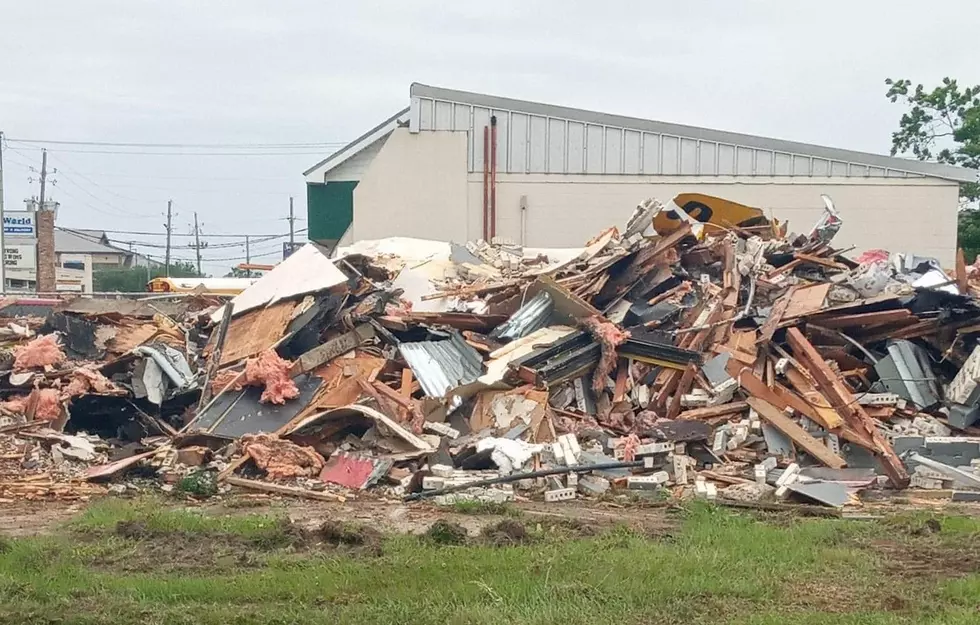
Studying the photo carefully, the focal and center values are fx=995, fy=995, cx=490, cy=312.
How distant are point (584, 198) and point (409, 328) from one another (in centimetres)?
1333

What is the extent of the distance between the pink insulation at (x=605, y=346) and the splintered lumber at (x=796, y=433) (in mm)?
1636

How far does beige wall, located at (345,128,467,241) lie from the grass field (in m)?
17.9

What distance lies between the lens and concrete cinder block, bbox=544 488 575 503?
9.06m

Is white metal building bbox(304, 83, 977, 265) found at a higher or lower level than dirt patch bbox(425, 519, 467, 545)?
higher

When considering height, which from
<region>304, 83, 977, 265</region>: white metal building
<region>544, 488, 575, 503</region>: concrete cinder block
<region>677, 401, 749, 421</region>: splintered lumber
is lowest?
<region>544, 488, 575, 503</region>: concrete cinder block

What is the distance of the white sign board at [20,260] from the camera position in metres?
41.2

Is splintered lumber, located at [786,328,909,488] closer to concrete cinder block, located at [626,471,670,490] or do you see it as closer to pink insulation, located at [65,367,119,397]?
concrete cinder block, located at [626,471,670,490]

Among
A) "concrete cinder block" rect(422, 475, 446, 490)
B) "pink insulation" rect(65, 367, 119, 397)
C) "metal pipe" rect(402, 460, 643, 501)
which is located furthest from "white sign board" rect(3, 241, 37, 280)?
"metal pipe" rect(402, 460, 643, 501)

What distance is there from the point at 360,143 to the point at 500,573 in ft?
70.5

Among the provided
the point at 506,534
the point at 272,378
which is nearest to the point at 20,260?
the point at 272,378

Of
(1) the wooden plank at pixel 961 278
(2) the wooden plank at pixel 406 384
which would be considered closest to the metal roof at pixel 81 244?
(2) the wooden plank at pixel 406 384

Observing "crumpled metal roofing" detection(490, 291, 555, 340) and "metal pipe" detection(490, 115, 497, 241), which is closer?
"crumpled metal roofing" detection(490, 291, 555, 340)

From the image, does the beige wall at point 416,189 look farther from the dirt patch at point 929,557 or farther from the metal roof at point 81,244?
the metal roof at point 81,244

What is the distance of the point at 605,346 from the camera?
1156cm
